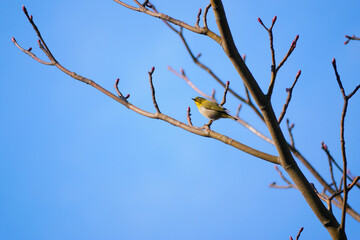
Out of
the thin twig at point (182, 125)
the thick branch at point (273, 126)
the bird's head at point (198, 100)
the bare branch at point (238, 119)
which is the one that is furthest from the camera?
the bird's head at point (198, 100)

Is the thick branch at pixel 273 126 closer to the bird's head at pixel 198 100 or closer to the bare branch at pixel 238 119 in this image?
the bare branch at pixel 238 119

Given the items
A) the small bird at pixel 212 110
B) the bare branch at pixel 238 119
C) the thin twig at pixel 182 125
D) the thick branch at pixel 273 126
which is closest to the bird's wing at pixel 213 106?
the small bird at pixel 212 110

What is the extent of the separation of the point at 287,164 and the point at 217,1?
1.22 m

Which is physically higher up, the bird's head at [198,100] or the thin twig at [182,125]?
the bird's head at [198,100]

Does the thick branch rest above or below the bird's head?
below

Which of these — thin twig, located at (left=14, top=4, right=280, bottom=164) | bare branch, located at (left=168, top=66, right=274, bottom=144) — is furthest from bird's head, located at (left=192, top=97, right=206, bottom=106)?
thin twig, located at (left=14, top=4, right=280, bottom=164)

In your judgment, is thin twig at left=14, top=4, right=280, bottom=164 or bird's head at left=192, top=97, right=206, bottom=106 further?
bird's head at left=192, top=97, right=206, bottom=106

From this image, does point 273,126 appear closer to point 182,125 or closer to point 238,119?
point 182,125

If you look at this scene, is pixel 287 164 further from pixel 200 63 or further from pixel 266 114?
pixel 200 63

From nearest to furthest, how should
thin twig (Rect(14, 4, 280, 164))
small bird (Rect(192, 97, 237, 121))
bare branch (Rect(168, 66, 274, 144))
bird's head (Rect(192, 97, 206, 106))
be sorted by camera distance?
thin twig (Rect(14, 4, 280, 164))
bare branch (Rect(168, 66, 274, 144))
small bird (Rect(192, 97, 237, 121))
bird's head (Rect(192, 97, 206, 106))

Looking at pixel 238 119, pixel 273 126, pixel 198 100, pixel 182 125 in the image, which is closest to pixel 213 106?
pixel 198 100

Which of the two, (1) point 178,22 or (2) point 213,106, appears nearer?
(1) point 178,22

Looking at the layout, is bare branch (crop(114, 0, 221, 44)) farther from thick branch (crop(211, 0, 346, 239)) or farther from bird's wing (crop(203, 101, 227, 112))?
bird's wing (crop(203, 101, 227, 112))

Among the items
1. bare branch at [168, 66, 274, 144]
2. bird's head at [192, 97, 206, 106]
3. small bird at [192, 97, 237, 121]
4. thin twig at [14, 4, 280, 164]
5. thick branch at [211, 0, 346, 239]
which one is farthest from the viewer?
bird's head at [192, 97, 206, 106]
